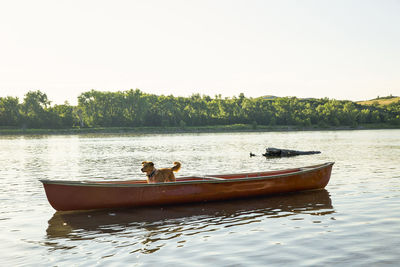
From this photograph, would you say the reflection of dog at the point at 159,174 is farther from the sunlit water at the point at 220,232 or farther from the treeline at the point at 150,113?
the treeline at the point at 150,113

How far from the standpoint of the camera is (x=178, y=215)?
1280 cm

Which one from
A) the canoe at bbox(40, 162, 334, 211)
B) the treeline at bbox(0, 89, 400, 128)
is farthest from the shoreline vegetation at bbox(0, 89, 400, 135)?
the canoe at bbox(40, 162, 334, 211)

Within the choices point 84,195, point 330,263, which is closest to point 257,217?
point 330,263

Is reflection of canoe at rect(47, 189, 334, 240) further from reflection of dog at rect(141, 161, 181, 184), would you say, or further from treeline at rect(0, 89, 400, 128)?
treeline at rect(0, 89, 400, 128)

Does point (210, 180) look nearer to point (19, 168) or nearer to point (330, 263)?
point (330, 263)

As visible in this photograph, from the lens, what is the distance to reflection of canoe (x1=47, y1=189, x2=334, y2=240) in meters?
11.5

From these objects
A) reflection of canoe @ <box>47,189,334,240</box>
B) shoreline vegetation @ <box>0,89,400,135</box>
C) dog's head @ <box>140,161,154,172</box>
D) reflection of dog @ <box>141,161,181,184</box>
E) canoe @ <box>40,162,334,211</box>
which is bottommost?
reflection of canoe @ <box>47,189,334,240</box>

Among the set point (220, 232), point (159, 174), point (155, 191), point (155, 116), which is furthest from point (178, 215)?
point (155, 116)

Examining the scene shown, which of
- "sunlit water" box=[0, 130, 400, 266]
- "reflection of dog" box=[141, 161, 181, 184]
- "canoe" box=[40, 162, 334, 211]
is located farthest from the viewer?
"reflection of dog" box=[141, 161, 181, 184]

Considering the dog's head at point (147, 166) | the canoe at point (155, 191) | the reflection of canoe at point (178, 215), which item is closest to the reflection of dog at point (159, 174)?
the dog's head at point (147, 166)

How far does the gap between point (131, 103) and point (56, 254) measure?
162254 millimetres

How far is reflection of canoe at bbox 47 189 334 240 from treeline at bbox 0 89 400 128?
14579 centimetres

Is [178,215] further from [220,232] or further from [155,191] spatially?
[220,232]

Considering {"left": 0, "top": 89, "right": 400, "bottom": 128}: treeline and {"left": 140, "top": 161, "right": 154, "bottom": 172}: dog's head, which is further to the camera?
{"left": 0, "top": 89, "right": 400, "bottom": 128}: treeline
